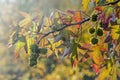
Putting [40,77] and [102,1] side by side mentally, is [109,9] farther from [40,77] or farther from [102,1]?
[40,77]

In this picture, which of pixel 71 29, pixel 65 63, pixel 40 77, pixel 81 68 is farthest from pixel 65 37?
pixel 40 77

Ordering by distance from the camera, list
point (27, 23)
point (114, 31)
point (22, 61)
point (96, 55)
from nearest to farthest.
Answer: point (114, 31) < point (96, 55) < point (27, 23) < point (22, 61)

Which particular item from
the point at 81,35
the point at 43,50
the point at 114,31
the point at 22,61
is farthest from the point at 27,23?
the point at 22,61

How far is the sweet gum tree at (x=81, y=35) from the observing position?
101cm

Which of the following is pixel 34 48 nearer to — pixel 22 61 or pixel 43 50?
pixel 43 50

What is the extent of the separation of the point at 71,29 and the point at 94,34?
10 cm

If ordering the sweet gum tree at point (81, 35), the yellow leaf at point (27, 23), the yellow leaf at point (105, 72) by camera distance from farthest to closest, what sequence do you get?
the yellow leaf at point (27, 23), the yellow leaf at point (105, 72), the sweet gum tree at point (81, 35)

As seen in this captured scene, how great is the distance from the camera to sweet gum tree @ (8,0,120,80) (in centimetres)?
101

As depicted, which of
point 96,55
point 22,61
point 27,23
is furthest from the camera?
point 22,61

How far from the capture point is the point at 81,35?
1104 millimetres

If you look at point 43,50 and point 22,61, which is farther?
point 22,61

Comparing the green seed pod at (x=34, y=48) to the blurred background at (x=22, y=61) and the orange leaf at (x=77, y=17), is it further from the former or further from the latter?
the blurred background at (x=22, y=61)

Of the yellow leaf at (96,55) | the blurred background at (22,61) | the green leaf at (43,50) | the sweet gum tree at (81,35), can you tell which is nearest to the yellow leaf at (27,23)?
the sweet gum tree at (81,35)

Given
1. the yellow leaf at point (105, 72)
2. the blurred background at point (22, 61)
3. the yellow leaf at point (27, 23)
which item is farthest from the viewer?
the blurred background at point (22, 61)
